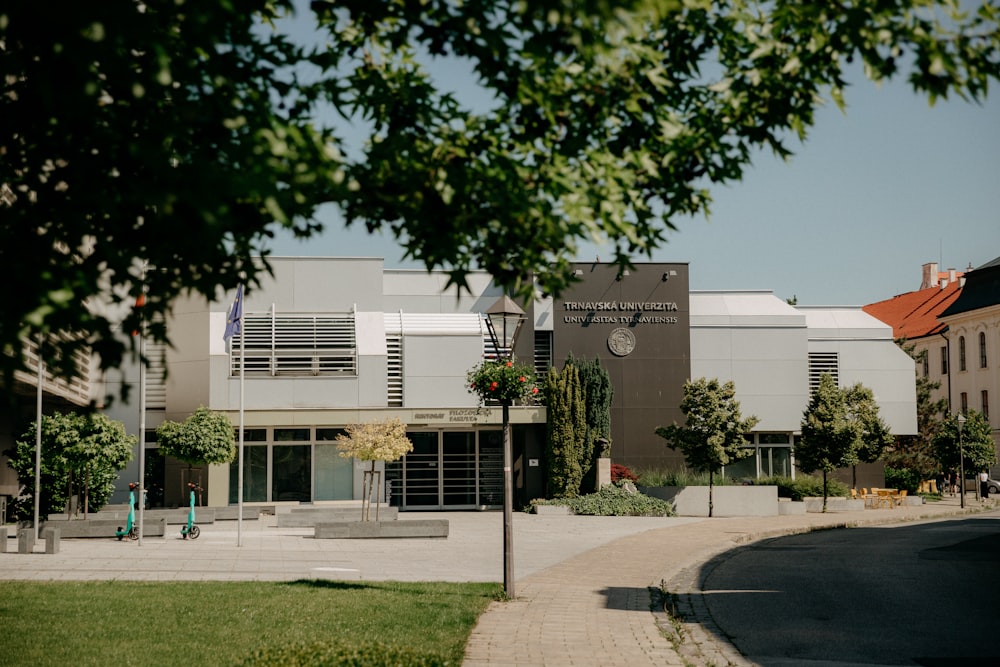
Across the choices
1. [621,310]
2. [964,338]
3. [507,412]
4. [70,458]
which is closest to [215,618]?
[507,412]

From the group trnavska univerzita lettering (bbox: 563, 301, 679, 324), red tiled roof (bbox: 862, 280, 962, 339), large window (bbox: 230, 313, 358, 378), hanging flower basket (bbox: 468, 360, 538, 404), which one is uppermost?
red tiled roof (bbox: 862, 280, 962, 339)

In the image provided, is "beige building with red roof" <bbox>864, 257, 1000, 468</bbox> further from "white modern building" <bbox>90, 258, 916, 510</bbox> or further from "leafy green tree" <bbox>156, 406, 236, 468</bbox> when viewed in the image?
"leafy green tree" <bbox>156, 406, 236, 468</bbox>

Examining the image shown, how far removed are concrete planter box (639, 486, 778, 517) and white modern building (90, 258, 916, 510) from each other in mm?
3788

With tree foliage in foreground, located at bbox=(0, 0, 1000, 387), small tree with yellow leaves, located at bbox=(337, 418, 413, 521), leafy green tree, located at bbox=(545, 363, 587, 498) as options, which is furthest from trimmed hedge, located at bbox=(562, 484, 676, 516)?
tree foliage in foreground, located at bbox=(0, 0, 1000, 387)

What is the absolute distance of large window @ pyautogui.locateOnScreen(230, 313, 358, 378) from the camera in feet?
116

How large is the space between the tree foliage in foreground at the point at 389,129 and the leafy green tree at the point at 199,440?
24911mm

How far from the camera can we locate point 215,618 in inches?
475

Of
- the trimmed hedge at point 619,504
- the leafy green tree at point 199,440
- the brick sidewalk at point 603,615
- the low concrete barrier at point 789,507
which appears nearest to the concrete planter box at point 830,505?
the low concrete barrier at point 789,507

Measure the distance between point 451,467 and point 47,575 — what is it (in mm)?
22179

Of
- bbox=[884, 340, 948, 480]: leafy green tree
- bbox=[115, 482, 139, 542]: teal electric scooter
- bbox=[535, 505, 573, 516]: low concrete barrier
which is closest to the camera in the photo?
bbox=[115, 482, 139, 542]: teal electric scooter

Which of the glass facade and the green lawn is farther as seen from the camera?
the glass facade

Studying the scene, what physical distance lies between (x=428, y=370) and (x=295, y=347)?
4.55 meters

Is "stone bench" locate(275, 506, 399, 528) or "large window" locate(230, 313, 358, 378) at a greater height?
"large window" locate(230, 313, 358, 378)

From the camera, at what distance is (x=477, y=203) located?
5.36 meters
